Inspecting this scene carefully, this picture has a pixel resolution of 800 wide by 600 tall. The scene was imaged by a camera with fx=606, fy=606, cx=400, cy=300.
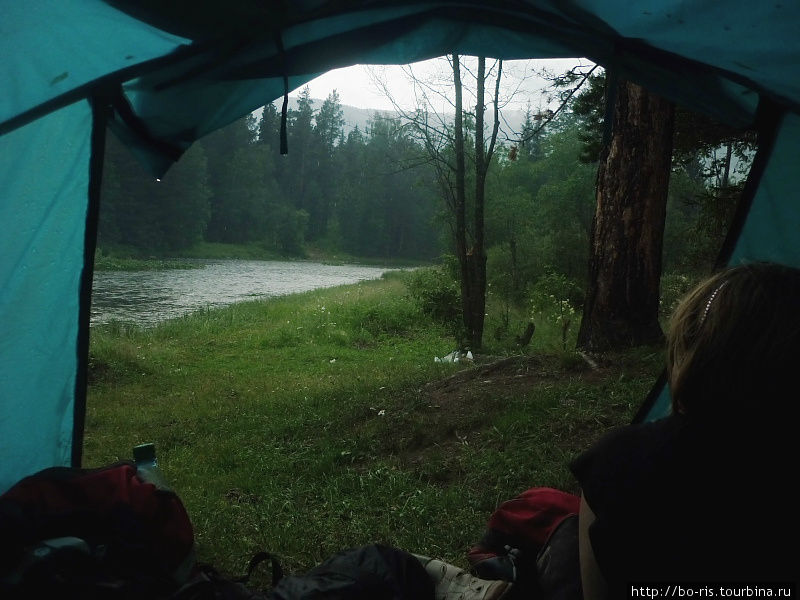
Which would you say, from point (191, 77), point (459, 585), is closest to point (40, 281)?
point (191, 77)

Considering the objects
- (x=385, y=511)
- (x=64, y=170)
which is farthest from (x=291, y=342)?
(x=64, y=170)

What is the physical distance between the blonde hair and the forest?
167 inches

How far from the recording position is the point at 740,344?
1.37 meters

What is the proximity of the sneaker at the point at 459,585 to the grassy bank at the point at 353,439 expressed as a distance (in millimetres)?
645

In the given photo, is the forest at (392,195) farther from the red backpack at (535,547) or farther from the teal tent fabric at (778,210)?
the red backpack at (535,547)

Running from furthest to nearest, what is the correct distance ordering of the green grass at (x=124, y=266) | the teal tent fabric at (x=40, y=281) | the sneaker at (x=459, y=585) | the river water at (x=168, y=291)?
the green grass at (x=124, y=266) → the river water at (x=168, y=291) → the teal tent fabric at (x=40, y=281) → the sneaker at (x=459, y=585)

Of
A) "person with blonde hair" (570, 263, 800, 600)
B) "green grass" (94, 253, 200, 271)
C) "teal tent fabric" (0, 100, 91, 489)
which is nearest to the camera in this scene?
"person with blonde hair" (570, 263, 800, 600)

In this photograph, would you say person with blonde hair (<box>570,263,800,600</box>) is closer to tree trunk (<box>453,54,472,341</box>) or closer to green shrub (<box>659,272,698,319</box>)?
tree trunk (<box>453,54,472,341</box>)

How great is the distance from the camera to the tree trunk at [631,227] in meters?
5.92

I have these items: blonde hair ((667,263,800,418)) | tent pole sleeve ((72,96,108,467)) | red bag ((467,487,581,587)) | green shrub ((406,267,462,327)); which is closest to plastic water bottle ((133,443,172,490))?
tent pole sleeve ((72,96,108,467))

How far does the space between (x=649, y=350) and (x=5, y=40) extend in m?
5.50

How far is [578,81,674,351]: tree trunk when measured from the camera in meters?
5.92

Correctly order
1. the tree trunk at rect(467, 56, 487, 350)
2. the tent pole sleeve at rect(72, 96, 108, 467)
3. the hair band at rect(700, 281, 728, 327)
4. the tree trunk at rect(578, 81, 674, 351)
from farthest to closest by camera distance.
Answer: the tree trunk at rect(467, 56, 487, 350), the tree trunk at rect(578, 81, 674, 351), the tent pole sleeve at rect(72, 96, 108, 467), the hair band at rect(700, 281, 728, 327)

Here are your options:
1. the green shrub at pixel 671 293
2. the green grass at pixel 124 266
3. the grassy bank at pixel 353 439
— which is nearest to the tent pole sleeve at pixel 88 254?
the grassy bank at pixel 353 439
